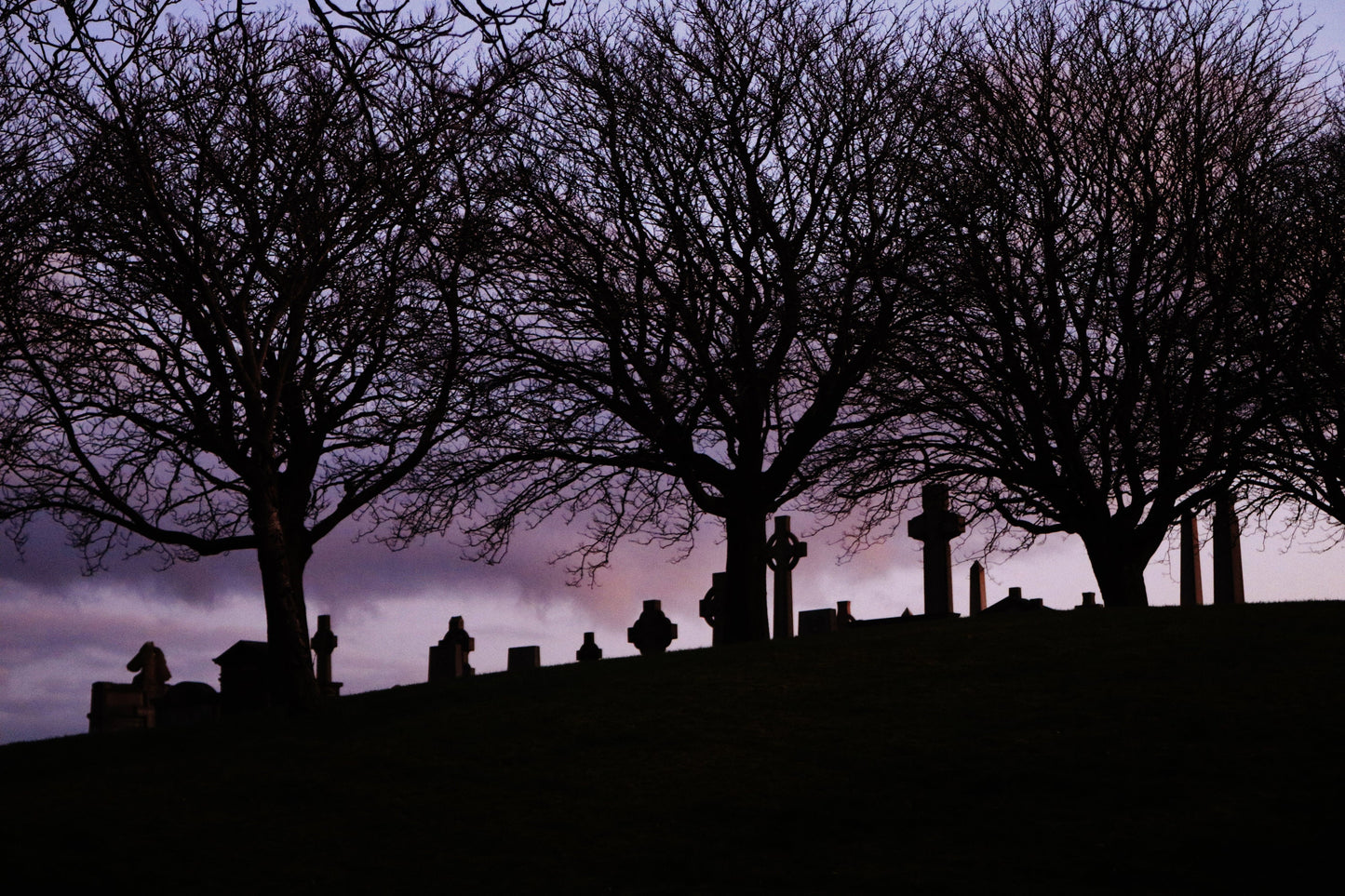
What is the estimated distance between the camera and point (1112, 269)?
62.1ft

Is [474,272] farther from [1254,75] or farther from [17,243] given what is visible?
[1254,75]

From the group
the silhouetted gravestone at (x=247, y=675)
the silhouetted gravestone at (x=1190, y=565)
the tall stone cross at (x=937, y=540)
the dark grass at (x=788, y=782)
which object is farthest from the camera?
the silhouetted gravestone at (x=1190, y=565)

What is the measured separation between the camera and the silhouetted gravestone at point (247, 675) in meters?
19.8

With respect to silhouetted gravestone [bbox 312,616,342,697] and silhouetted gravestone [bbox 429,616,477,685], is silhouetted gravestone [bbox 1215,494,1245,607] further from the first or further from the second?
silhouetted gravestone [bbox 312,616,342,697]

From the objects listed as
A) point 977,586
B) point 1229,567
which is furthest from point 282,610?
point 1229,567

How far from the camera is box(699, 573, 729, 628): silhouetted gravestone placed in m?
22.8

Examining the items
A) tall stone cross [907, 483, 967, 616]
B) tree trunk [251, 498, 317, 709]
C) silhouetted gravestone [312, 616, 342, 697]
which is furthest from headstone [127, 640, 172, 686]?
tall stone cross [907, 483, 967, 616]

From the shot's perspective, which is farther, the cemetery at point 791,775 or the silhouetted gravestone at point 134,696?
Answer: the silhouetted gravestone at point 134,696

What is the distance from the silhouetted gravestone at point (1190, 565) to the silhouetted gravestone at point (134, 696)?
1739 centimetres

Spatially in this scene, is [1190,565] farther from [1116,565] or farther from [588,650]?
[588,650]

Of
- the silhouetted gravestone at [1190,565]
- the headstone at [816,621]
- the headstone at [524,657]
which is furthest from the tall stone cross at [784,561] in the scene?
the silhouetted gravestone at [1190,565]

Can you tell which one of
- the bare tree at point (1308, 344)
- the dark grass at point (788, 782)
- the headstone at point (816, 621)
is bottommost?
the dark grass at point (788, 782)

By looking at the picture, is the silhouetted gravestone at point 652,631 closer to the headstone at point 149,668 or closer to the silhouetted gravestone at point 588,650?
the silhouetted gravestone at point 588,650

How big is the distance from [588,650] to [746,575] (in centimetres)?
838
